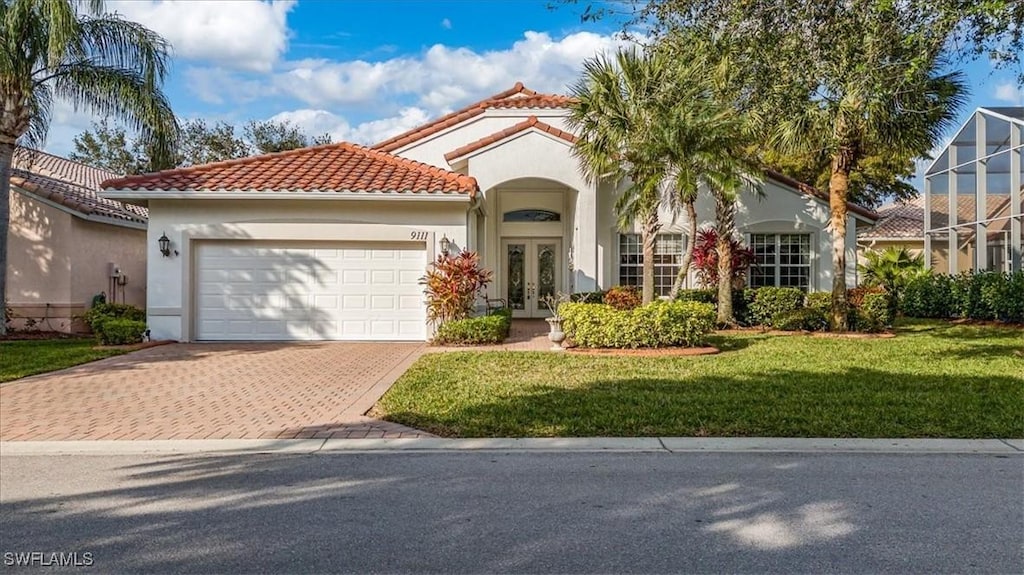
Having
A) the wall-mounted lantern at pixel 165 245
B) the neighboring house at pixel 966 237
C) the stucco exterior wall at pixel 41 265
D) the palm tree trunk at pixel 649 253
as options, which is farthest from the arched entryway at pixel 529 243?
the neighboring house at pixel 966 237

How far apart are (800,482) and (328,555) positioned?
3.67 meters

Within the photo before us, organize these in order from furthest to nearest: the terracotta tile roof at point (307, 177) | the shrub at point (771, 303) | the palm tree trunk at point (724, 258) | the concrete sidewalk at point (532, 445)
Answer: the shrub at point (771, 303) → the palm tree trunk at point (724, 258) → the terracotta tile roof at point (307, 177) → the concrete sidewalk at point (532, 445)

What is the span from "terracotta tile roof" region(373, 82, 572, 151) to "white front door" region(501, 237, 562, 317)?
4.27 m

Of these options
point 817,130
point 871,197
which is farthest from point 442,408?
point 871,197

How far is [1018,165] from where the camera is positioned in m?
19.5

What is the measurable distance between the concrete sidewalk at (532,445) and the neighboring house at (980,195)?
53.1 feet

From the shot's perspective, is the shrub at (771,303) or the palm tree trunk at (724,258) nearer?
the palm tree trunk at (724,258)

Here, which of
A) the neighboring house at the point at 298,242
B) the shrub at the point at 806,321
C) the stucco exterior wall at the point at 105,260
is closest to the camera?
the neighboring house at the point at 298,242

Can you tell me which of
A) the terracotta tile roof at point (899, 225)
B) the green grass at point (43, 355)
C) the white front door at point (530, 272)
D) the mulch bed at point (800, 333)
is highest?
the terracotta tile roof at point (899, 225)

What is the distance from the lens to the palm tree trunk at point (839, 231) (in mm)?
15914

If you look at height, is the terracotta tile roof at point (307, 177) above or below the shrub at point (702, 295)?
above

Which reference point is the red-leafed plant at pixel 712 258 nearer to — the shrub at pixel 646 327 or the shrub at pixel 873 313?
the shrub at pixel 873 313

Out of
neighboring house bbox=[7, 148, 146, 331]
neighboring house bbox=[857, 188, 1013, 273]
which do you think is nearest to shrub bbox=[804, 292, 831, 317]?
neighboring house bbox=[857, 188, 1013, 273]

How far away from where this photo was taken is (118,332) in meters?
14.0
